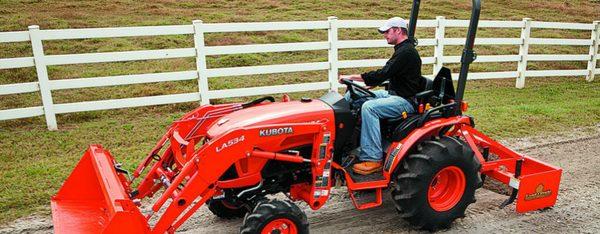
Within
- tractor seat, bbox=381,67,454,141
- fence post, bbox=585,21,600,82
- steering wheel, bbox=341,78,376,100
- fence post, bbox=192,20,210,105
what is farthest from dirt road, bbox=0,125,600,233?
fence post, bbox=585,21,600,82

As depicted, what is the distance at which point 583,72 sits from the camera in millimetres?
13531

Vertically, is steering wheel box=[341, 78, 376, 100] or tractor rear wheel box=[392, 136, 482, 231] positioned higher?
steering wheel box=[341, 78, 376, 100]

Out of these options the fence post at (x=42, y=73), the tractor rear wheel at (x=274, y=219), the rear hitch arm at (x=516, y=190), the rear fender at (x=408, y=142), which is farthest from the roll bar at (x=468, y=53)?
the fence post at (x=42, y=73)

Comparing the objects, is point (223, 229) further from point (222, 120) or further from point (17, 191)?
point (17, 191)

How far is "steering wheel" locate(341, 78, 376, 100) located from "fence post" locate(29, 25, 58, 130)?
16.8 ft

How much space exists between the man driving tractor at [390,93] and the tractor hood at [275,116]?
424 mm

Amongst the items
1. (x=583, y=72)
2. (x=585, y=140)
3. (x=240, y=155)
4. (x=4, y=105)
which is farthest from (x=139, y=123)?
(x=583, y=72)

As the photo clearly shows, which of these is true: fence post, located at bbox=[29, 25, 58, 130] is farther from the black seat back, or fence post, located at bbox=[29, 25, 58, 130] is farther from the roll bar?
the roll bar

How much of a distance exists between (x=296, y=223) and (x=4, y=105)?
7.38 meters

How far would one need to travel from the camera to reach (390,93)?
204 inches

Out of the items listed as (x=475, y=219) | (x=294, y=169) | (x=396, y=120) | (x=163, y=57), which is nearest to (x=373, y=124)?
(x=396, y=120)

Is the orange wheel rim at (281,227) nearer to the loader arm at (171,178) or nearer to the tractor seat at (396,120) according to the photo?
the loader arm at (171,178)

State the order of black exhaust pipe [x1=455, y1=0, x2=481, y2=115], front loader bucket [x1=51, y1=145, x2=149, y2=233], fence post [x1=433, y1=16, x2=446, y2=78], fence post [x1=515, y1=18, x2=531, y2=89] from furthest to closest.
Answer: fence post [x1=515, y1=18, x2=531, y2=89] < fence post [x1=433, y1=16, x2=446, y2=78] < black exhaust pipe [x1=455, y1=0, x2=481, y2=115] < front loader bucket [x1=51, y1=145, x2=149, y2=233]

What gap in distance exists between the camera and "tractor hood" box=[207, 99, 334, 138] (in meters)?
4.38
